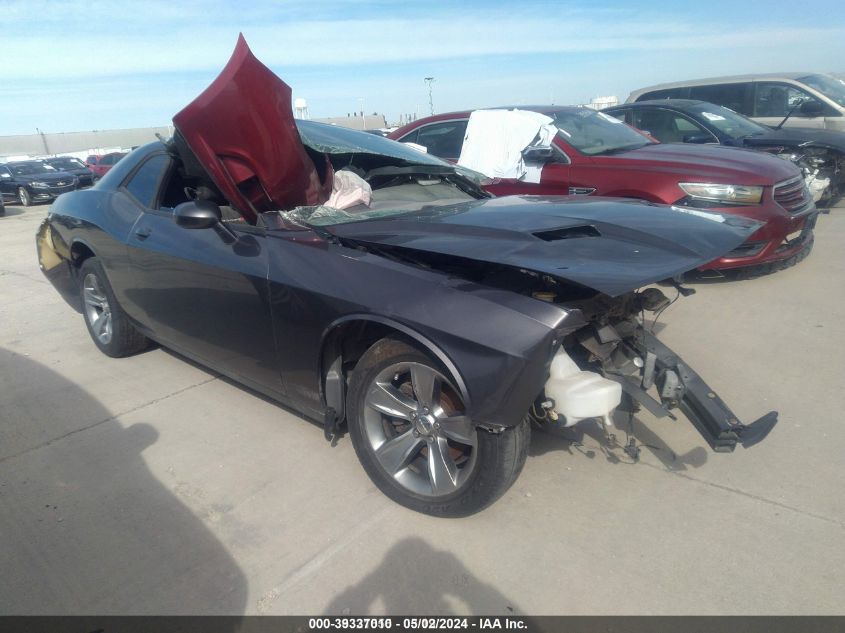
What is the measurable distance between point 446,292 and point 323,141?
5.78 feet

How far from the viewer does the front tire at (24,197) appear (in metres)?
18.8

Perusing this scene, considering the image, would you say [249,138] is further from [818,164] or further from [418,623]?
[818,164]

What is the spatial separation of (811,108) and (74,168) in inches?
836

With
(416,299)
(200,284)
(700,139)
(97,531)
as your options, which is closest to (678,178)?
(700,139)

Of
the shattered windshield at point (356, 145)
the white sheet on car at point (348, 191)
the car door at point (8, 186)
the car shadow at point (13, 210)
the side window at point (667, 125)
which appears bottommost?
the car shadow at point (13, 210)

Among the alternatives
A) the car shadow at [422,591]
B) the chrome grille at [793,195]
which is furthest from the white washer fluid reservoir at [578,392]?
the chrome grille at [793,195]

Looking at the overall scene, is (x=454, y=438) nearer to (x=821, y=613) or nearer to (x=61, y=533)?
(x=821, y=613)

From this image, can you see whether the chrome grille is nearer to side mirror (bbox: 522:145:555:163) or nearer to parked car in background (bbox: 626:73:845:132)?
side mirror (bbox: 522:145:555:163)

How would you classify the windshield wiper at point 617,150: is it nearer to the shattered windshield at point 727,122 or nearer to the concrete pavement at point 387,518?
the shattered windshield at point 727,122

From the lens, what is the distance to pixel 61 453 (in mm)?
3311

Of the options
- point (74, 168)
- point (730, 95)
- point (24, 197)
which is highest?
point (730, 95)

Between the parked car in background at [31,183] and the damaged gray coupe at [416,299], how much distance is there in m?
18.6

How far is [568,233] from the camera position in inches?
103

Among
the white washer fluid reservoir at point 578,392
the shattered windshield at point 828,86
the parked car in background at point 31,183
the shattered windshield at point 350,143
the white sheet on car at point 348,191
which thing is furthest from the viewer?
the parked car in background at point 31,183
